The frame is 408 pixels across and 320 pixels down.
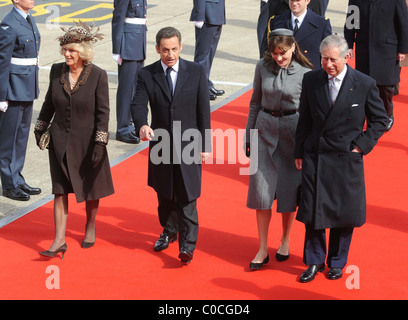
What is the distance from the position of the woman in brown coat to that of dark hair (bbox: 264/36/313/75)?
4.28 feet

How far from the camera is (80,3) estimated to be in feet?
59.3

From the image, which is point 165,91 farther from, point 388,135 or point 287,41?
point 388,135

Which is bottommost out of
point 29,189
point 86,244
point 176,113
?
point 29,189

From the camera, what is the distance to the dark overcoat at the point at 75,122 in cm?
639

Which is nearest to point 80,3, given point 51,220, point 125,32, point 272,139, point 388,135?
point 125,32

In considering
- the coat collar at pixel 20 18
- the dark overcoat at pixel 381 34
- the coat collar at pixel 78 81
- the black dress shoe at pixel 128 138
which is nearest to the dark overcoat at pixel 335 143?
the coat collar at pixel 78 81

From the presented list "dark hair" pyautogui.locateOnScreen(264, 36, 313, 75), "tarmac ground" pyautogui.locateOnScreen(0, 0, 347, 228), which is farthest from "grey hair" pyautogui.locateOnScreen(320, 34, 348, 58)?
"tarmac ground" pyautogui.locateOnScreen(0, 0, 347, 228)

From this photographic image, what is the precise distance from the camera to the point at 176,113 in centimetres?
617

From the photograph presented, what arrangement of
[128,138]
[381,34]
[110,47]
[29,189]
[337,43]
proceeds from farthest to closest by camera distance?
[110,47] → [128,138] → [381,34] → [29,189] → [337,43]

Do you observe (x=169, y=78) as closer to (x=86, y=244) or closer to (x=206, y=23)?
(x=86, y=244)

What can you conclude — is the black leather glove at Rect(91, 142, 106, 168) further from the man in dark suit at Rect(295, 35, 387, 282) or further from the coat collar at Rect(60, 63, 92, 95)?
the man in dark suit at Rect(295, 35, 387, 282)

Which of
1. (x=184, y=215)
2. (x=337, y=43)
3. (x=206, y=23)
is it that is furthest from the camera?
(x=206, y=23)

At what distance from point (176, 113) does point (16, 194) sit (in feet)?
7.50

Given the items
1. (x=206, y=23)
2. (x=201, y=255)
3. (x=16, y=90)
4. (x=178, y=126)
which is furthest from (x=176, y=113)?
(x=206, y=23)
